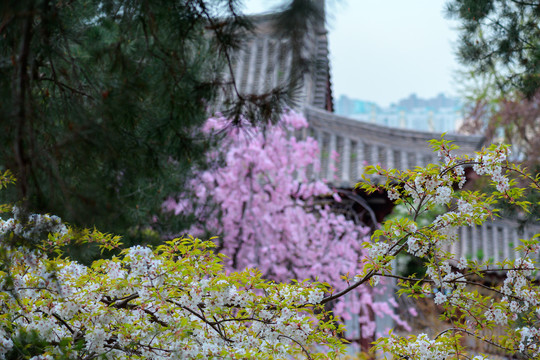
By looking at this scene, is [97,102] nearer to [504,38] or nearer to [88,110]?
[88,110]

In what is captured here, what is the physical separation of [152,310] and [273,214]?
3466 millimetres

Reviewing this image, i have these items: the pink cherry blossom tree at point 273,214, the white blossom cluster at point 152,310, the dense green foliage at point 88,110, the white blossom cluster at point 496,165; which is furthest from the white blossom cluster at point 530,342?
the pink cherry blossom tree at point 273,214

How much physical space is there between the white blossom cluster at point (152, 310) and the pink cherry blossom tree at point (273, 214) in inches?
109

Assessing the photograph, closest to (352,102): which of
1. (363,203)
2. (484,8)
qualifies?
Result: (363,203)

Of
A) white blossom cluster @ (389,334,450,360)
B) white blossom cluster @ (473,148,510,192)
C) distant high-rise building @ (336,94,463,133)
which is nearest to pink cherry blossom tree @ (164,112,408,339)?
white blossom cluster @ (389,334,450,360)

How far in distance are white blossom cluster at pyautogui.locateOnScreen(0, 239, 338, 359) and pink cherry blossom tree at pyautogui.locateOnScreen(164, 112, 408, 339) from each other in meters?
2.76

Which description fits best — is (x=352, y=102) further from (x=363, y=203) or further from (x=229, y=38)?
(x=229, y=38)

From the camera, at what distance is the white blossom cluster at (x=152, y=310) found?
7.39 feet

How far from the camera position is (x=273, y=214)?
5902mm

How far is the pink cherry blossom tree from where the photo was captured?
5586 millimetres

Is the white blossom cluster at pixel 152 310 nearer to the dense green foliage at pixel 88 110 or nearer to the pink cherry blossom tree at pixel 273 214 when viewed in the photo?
the dense green foliage at pixel 88 110

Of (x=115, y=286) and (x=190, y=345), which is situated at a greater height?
(x=115, y=286)

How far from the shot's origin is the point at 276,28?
1.72 m

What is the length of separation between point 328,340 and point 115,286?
854mm
